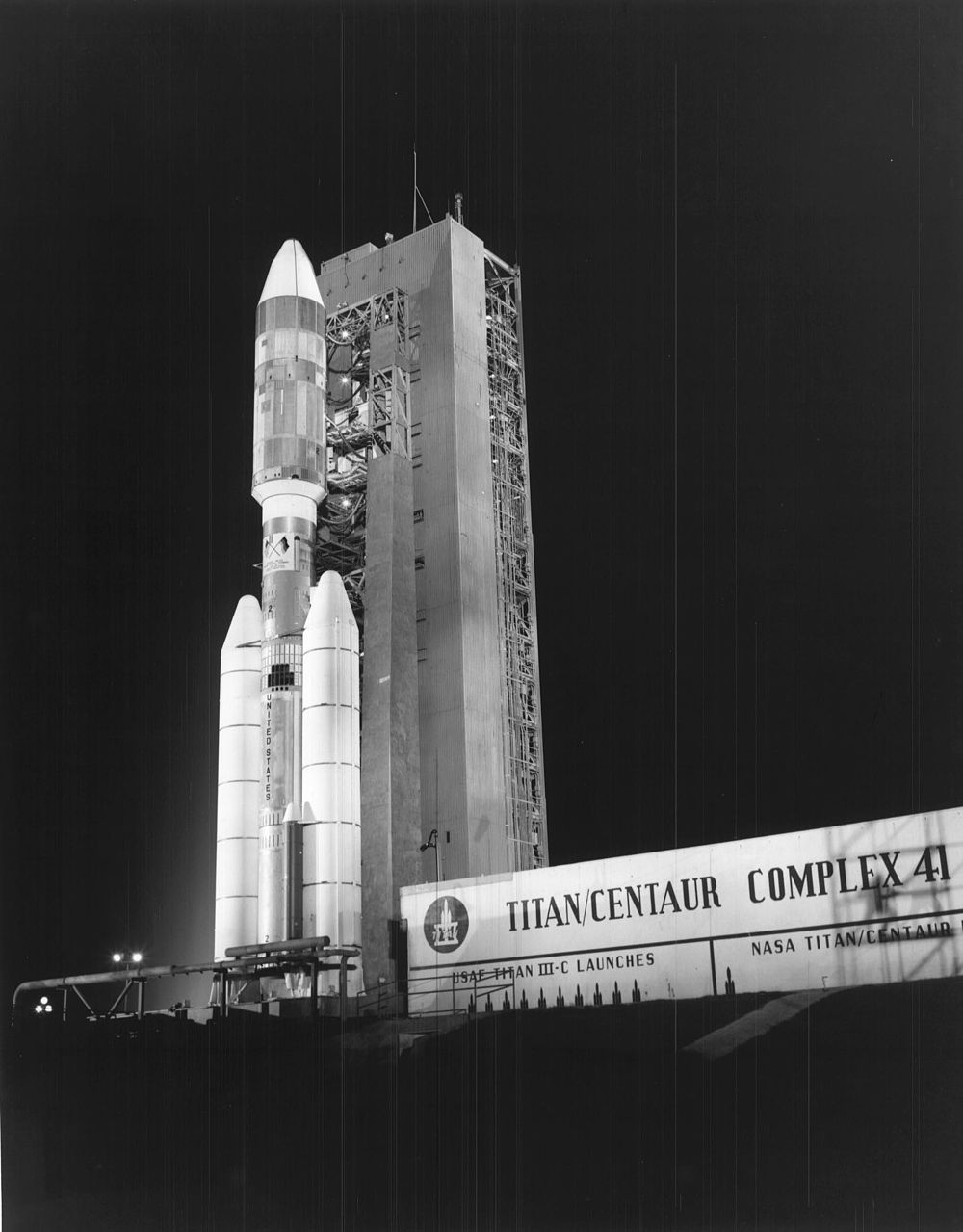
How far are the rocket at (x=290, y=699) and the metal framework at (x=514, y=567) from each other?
6.76m

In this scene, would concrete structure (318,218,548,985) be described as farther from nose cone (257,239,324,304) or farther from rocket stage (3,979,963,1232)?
rocket stage (3,979,963,1232)

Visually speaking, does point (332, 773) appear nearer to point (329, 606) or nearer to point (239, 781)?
point (329, 606)

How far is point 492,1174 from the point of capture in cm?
2161

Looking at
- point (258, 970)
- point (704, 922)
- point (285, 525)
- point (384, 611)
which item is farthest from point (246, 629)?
point (704, 922)

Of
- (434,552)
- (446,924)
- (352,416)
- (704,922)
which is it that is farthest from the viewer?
(352,416)

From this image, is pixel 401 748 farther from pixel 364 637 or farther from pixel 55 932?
pixel 55 932

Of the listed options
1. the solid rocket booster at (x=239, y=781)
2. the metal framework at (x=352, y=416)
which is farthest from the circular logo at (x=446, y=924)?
the metal framework at (x=352, y=416)

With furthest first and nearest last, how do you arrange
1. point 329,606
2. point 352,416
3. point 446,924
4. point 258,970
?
point 352,416
point 329,606
point 446,924
point 258,970

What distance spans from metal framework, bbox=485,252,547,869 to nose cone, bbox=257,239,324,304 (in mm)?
6373

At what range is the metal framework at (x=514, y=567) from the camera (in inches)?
1378

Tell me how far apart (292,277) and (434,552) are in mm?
7502

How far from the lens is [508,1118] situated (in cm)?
2227

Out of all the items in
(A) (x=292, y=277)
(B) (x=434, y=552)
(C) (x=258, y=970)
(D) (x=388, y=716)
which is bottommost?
(C) (x=258, y=970)

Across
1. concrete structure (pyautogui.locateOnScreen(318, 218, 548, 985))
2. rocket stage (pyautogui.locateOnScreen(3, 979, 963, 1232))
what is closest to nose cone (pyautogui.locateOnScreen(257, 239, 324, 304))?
concrete structure (pyautogui.locateOnScreen(318, 218, 548, 985))
